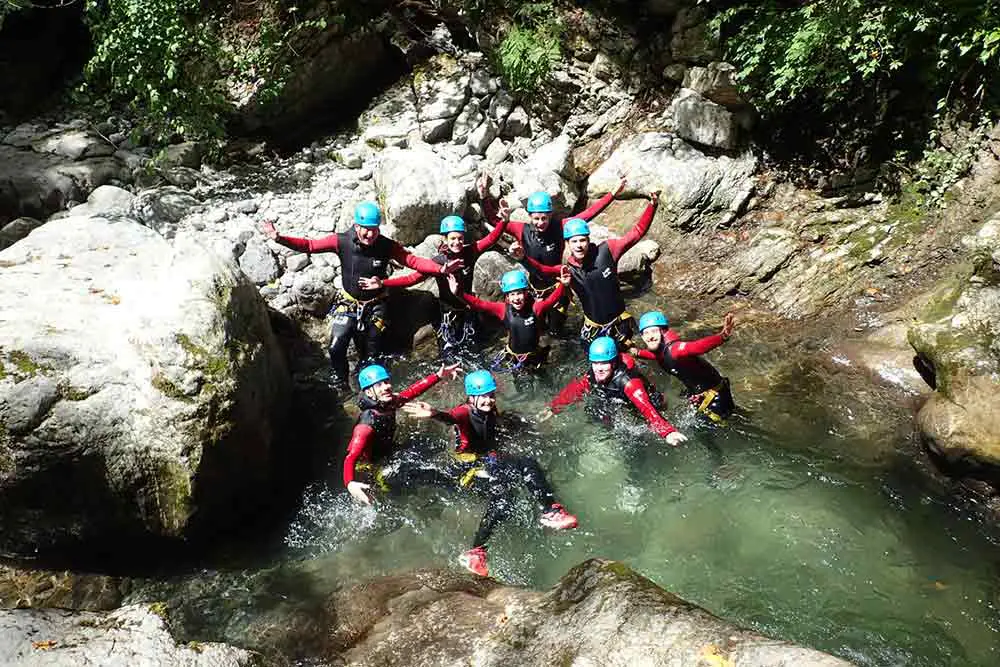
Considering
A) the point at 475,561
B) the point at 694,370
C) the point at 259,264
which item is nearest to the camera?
the point at 475,561

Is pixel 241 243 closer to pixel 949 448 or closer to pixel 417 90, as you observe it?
pixel 417 90

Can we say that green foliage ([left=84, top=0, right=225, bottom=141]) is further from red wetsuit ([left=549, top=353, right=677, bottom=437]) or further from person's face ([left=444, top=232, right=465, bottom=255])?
red wetsuit ([left=549, top=353, right=677, bottom=437])

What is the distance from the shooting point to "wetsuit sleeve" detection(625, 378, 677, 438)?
6.28 m

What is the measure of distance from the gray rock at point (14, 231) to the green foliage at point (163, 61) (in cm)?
227

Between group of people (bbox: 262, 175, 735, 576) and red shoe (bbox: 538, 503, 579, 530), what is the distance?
0.03 feet

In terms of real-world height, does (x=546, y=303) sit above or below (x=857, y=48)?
below

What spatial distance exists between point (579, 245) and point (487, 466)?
9.57 ft

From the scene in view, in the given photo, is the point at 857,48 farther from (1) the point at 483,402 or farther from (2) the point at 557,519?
(2) the point at 557,519

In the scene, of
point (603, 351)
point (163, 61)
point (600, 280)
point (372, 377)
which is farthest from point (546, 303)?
point (163, 61)

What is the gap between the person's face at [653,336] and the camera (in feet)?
22.4

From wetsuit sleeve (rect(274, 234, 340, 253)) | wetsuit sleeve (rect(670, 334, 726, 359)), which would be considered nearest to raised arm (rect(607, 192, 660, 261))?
wetsuit sleeve (rect(670, 334, 726, 359))

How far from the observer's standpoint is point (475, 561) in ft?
18.7

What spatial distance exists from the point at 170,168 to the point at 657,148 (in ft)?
25.6

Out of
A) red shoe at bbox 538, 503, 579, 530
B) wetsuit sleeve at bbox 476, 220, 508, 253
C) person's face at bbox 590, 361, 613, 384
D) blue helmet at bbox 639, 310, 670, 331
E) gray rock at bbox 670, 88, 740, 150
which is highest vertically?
gray rock at bbox 670, 88, 740, 150
